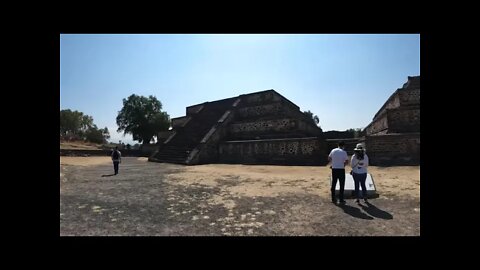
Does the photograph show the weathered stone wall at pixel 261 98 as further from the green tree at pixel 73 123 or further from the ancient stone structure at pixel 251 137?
the green tree at pixel 73 123

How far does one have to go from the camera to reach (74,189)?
738cm

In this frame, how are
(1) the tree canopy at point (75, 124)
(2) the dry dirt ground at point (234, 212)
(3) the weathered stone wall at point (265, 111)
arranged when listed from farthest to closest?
1. (1) the tree canopy at point (75, 124)
2. (3) the weathered stone wall at point (265, 111)
3. (2) the dry dirt ground at point (234, 212)

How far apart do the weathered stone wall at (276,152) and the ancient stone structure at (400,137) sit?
8.91ft

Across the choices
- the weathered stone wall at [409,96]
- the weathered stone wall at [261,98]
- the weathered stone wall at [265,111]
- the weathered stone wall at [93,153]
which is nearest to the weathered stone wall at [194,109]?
the weathered stone wall at [261,98]

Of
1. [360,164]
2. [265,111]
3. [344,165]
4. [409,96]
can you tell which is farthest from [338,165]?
[265,111]

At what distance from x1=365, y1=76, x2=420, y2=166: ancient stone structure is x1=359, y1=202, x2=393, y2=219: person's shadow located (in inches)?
316

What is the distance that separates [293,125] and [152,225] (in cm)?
1552

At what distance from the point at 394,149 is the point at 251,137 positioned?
10148 millimetres

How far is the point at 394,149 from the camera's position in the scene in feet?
39.5

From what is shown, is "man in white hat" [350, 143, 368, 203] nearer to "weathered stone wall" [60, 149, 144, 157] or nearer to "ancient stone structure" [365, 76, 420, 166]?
"ancient stone structure" [365, 76, 420, 166]

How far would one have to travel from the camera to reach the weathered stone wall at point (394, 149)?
1155 cm

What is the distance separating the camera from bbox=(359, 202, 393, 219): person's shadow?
4.53 meters

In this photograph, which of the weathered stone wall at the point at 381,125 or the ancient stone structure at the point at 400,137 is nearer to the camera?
the ancient stone structure at the point at 400,137

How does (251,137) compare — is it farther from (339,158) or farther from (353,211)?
(353,211)
